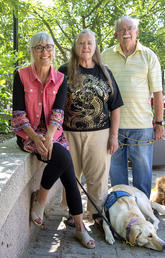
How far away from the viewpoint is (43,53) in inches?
122

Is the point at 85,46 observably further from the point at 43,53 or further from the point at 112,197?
the point at 112,197

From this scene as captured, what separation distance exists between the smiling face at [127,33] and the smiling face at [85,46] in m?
0.60

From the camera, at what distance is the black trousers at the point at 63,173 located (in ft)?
9.86

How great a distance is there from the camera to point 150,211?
12.9 ft

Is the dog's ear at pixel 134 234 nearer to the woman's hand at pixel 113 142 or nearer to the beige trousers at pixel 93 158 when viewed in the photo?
the beige trousers at pixel 93 158

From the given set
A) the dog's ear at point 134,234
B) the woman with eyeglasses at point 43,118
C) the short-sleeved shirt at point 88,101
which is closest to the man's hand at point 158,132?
the short-sleeved shirt at point 88,101

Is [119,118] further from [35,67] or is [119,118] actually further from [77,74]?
[35,67]

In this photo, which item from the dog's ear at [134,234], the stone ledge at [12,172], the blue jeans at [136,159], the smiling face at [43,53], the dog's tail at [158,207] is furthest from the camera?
the dog's tail at [158,207]

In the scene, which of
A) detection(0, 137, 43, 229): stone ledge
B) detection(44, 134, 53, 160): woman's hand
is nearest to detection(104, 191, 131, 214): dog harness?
detection(0, 137, 43, 229): stone ledge

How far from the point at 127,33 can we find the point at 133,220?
2266 millimetres

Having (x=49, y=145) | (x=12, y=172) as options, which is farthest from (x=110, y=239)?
(x=12, y=172)

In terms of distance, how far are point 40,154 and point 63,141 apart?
0.40m

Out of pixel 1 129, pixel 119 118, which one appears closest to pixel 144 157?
pixel 119 118

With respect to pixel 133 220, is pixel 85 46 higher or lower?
higher
